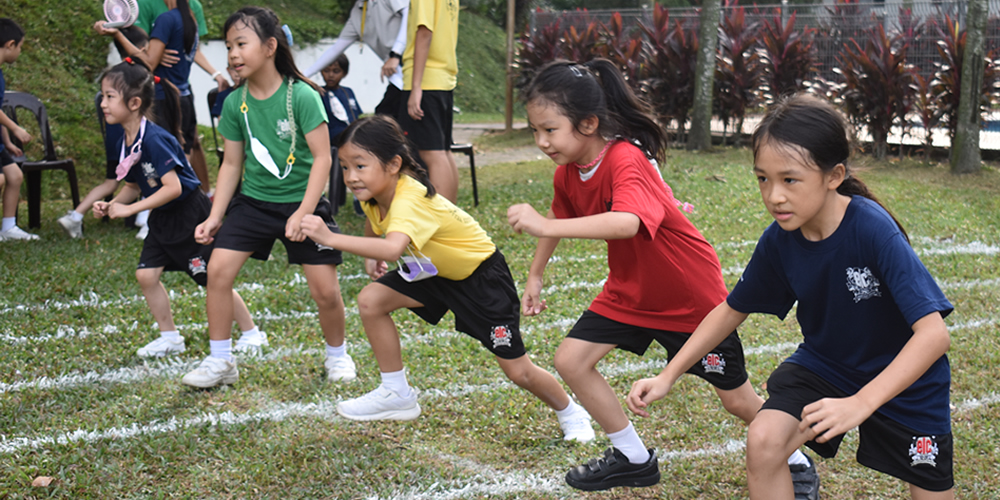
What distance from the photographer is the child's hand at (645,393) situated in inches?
87.7

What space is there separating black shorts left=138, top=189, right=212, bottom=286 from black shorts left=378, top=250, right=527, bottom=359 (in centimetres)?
135

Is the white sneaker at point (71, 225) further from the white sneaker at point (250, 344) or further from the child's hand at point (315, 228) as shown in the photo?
the child's hand at point (315, 228)

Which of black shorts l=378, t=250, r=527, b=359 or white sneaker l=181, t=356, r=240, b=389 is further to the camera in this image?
white sneaker l=181, t=356, r=240, b=389

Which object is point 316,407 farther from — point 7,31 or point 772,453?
point 7,31

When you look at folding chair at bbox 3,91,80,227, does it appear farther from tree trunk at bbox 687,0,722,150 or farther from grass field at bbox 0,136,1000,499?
tree trunk at bbox 687,0,722,150

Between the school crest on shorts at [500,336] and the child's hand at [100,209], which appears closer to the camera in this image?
the school crest on shorts at [500,336]

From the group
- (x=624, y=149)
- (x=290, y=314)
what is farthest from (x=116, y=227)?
(x=624, y=149)

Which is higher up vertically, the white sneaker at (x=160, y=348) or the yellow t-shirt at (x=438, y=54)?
the yellow t-shirt at (x=438, y=54)

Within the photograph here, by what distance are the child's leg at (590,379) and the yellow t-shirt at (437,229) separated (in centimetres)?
56

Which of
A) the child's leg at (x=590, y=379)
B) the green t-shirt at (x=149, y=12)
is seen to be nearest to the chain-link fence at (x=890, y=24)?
the green t-shirt at (x=149, y=12)

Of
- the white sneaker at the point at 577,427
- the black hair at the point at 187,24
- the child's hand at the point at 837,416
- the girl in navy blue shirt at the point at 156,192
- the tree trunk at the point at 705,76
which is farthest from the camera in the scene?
the tree trunk at the point at 705,76

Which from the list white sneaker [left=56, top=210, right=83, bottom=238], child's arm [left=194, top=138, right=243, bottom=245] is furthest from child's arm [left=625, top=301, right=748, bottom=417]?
white sneaker [left=56, top=210, right=83, bottom=238]

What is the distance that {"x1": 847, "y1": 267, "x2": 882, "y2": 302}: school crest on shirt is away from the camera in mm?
2109

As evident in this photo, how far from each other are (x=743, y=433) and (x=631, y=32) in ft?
38.0
